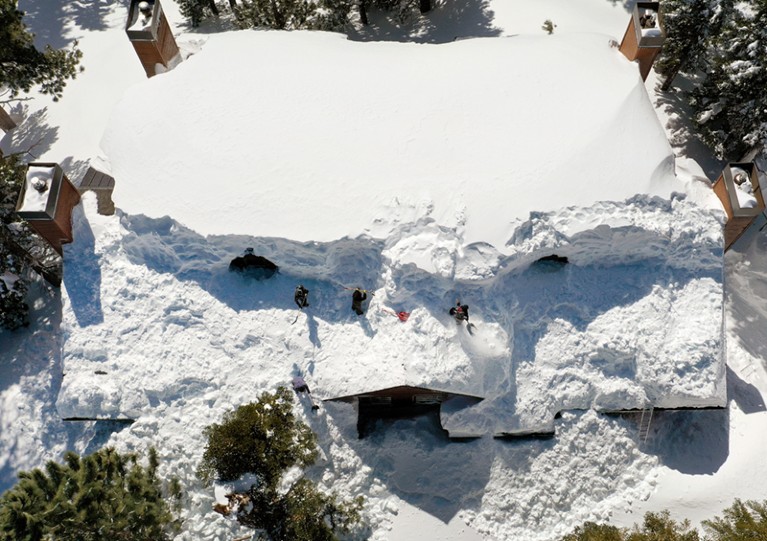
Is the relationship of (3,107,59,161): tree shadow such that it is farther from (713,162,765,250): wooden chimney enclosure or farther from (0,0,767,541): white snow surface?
(713,162,765,250): wooden chimney enclosure

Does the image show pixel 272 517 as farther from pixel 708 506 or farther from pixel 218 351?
pixel 708 506

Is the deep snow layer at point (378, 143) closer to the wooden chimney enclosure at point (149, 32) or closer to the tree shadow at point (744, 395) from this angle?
the wooden chimney enclosure at point (149, 32)

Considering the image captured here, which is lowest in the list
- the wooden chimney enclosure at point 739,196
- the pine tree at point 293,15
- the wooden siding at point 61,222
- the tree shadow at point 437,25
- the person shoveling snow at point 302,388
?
the person shoveling snow at point 302,388

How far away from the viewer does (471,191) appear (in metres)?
17.0

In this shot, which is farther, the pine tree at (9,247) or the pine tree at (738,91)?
the pine tree at (738,91)

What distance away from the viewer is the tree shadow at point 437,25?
2681 centimetres

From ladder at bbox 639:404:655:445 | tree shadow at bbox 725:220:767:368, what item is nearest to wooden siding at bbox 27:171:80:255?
ladder at bbox 639:404:655:445

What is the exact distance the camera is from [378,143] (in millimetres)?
17609

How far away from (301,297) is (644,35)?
14.8 meters

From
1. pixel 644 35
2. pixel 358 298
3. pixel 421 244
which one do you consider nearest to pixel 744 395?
pixel 421 244

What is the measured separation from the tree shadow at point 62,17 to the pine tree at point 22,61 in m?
7.74

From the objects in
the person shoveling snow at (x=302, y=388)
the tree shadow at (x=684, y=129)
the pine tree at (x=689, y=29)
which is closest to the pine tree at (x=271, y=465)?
the person shoveling snow at (x=302, y=388)

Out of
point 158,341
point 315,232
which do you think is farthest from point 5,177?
point 315,232

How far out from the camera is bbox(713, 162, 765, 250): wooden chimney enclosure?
55.8 ft
